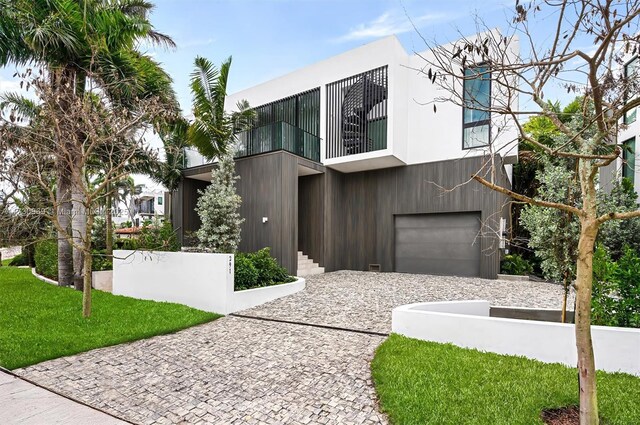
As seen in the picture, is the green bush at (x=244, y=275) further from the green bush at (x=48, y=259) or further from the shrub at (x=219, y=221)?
the green bush at (x=48, y=259)

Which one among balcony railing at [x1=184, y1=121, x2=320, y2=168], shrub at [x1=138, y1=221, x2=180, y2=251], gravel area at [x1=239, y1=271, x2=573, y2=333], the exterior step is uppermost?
balcony railing at [x1=184, y1=121, x2=320, y2=168]

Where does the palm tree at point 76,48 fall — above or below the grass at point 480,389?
above

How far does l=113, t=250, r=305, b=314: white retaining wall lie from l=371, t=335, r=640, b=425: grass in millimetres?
3784

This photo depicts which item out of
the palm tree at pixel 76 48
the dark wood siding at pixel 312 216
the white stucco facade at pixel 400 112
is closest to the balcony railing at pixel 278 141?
the white stucco facade at pixel 400 112

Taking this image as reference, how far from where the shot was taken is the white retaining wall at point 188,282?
6859 millimetres

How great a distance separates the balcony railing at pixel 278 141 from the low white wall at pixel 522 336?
759cm

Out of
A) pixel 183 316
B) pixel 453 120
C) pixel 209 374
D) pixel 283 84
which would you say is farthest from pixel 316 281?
pixel 283 84

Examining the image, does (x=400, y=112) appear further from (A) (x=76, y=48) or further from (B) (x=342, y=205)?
(A) (x=76, y=48)

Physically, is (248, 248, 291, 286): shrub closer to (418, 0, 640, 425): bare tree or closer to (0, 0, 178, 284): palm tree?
(0, 0, 178, 284): palm tree

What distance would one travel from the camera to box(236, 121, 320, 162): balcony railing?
1101 cm

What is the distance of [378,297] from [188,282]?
4.40 m

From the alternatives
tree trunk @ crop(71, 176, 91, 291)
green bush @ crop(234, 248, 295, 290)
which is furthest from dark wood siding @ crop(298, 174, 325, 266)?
tree trunk @ crop(71, 176, 91, 291)

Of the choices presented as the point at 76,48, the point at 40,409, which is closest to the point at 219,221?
the point at 76,48

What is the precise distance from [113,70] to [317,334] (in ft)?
24.7
